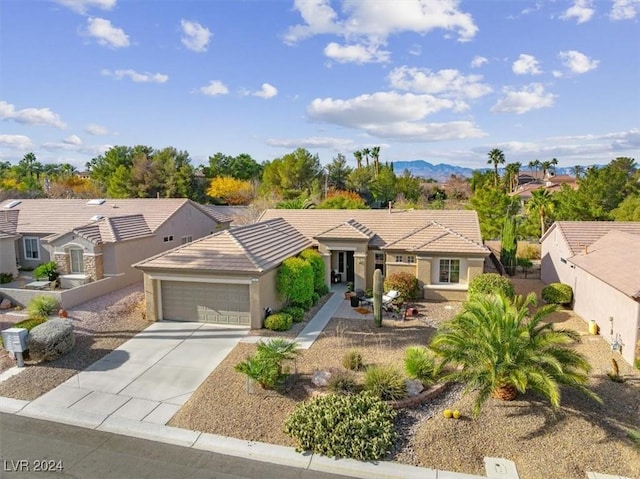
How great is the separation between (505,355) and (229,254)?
1214 centimetres

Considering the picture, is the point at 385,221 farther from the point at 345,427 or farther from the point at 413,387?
the point at 345,427

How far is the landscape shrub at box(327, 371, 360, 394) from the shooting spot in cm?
1199

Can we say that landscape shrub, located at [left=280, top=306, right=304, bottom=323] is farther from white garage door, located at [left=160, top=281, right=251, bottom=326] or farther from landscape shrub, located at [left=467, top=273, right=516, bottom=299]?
landscape shrub, located at [left=467, top=273, right=516, bottom=299]

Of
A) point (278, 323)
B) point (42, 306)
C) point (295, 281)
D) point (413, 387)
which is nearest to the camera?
point (413, 387)

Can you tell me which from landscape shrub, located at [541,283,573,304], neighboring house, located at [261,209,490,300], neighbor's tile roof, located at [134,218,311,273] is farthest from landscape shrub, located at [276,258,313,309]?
landscape shrub, located at [541,283,573,304]

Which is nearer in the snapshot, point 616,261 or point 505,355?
point 505,355

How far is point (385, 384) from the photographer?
11.9 metres

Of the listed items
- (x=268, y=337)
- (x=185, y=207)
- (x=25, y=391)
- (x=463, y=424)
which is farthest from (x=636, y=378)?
(x=185, y=207)

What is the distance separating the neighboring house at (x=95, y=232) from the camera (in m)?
24.7

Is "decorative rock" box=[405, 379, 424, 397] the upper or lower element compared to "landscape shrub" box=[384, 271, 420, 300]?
lower

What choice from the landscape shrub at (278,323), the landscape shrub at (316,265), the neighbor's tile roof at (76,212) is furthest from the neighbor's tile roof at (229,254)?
the neighbor's tile roof at (76,212)

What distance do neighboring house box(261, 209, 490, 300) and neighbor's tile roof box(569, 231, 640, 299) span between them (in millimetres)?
4583

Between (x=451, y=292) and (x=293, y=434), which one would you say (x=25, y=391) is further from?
(x=451, y=292)

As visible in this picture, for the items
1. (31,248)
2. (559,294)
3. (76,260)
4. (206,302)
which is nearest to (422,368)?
(206,302)
